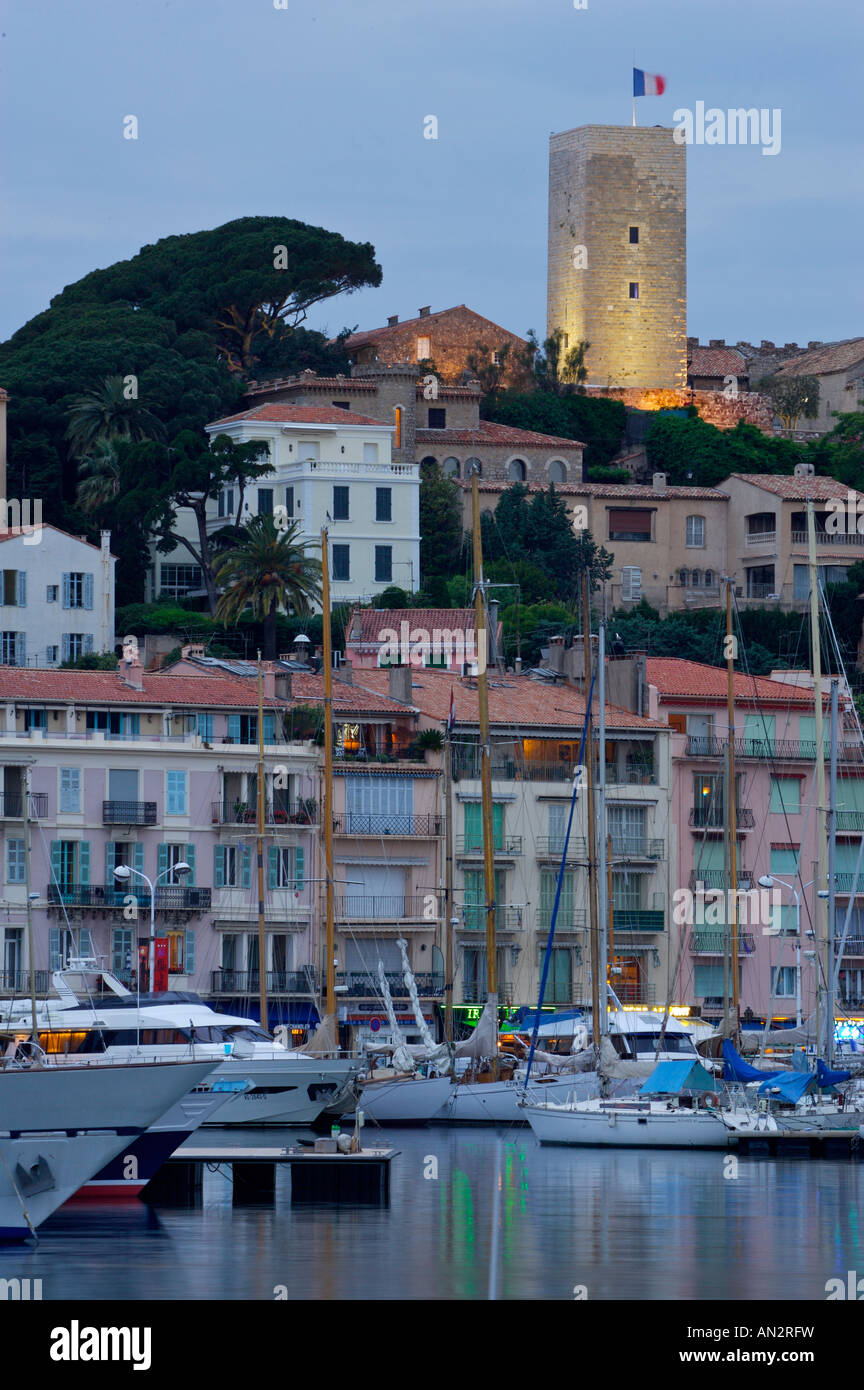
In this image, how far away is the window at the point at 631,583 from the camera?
120 metres

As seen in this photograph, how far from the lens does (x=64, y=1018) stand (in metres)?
56.0

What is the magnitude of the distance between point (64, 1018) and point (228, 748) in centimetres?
2047

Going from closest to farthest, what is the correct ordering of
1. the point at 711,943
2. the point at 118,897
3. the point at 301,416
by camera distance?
the point at 118,897, the point at 711,943, the point at 301,416

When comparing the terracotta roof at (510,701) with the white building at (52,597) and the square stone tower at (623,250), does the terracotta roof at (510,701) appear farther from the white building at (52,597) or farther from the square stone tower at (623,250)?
the square stone tower at (623,250)

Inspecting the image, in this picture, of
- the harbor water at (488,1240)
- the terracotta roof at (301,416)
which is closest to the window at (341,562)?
the terracotta roof at (301,416)

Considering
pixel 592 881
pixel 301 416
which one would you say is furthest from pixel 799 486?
pixel 592 881

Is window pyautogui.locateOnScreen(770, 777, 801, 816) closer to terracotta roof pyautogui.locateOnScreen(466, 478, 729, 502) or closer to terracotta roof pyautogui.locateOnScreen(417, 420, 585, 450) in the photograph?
terracotta roof pyautogui.locateOnScreen(466, 478, 729, 502)

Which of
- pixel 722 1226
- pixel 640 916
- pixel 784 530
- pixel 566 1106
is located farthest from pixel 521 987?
pixel 784 530

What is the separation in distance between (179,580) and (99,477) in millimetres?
5092

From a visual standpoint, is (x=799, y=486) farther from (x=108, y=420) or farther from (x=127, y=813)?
(x=127, y=813)

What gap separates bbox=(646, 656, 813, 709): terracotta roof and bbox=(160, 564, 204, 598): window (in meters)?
25.7

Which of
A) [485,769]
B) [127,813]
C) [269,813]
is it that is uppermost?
[485,769]

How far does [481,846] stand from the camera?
79062 millimetres

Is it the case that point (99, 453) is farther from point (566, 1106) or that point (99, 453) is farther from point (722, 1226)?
point (722, 1226)
